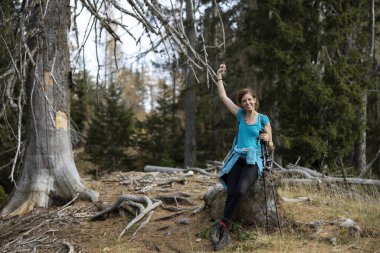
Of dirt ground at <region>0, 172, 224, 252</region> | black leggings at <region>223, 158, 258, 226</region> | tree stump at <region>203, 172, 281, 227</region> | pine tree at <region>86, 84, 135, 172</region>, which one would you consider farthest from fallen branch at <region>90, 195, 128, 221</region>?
pine tree at <region>86, 84, 135, 172</region>

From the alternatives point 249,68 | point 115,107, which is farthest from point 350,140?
point 115,107

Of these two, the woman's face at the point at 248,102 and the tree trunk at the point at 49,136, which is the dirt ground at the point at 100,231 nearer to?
the tree trunk at the point at 49,136

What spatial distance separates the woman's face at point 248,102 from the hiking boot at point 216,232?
1399mm

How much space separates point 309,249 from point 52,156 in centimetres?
444

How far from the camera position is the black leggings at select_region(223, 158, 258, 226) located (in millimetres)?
4840

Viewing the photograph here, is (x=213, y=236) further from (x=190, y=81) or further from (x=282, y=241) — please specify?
(x=190, y=81)

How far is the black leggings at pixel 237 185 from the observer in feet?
15.9

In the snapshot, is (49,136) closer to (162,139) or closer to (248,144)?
(248,144)

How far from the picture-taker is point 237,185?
4.88 meters

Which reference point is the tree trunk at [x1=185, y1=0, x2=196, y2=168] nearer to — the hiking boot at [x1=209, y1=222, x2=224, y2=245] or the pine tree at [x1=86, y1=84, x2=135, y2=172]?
the pine tree at [x1=86, y1=84, x2=135, y2=172]

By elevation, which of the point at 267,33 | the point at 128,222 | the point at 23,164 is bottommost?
the point at 128,222

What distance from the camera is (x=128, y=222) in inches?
239

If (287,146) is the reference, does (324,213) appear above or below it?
below

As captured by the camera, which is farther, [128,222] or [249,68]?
[249,68]
